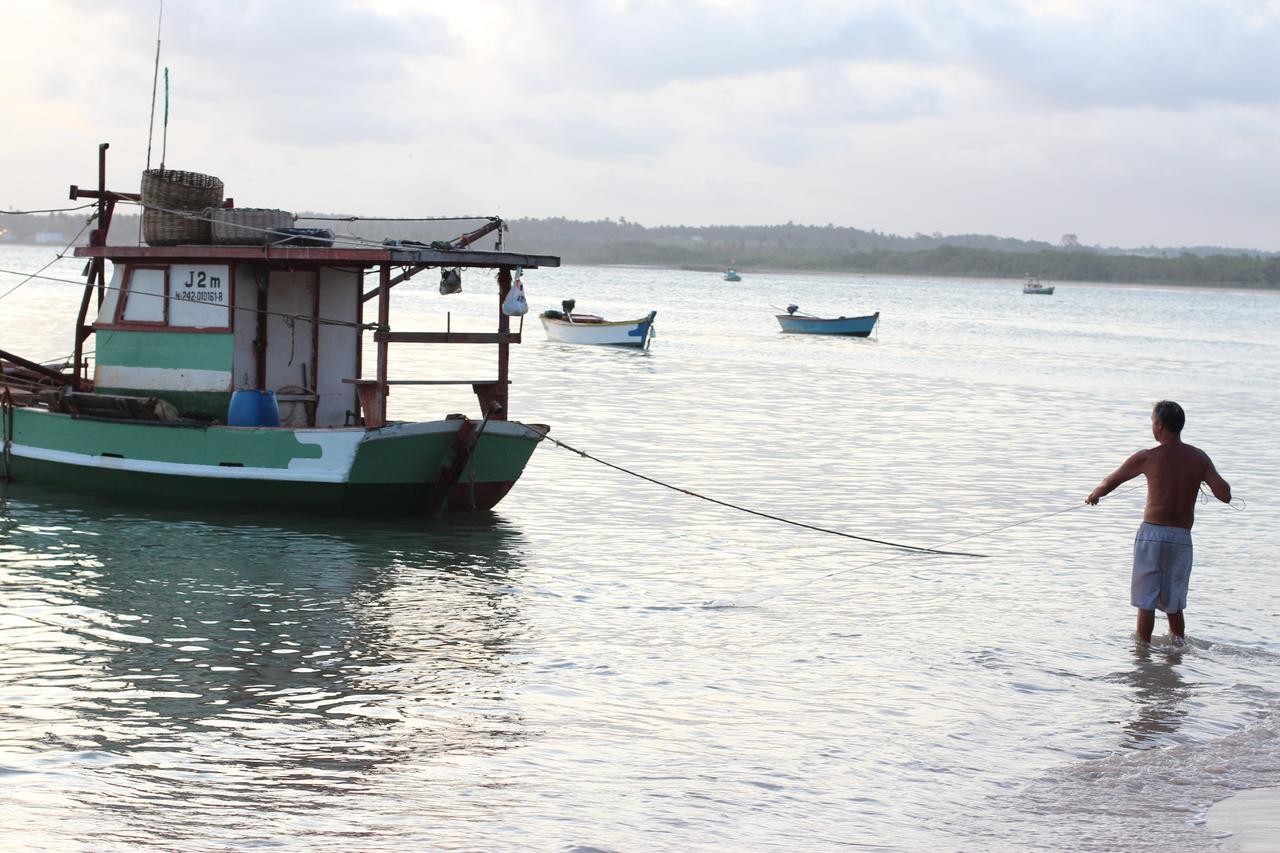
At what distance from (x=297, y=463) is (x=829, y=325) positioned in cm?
5250

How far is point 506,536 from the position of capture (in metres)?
15.3

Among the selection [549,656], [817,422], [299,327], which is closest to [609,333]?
[817,422]

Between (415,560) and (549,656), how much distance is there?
3736 mm

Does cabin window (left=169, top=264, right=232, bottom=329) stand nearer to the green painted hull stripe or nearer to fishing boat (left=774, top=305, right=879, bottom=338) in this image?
the green painted hull stripe

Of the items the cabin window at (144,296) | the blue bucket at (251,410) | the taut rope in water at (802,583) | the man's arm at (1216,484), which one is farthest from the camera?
the cabin window at (144,296)

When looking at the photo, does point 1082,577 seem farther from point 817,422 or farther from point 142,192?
point 817,422

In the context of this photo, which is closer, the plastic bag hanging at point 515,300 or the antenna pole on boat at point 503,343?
the plastic bag hanging at point 515,300

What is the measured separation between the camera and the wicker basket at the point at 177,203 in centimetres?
1552

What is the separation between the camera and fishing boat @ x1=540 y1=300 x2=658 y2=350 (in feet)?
167

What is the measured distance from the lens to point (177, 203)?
613 inches

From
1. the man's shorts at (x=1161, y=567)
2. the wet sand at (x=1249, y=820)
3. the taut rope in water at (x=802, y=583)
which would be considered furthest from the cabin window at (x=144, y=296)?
the wet sand at (x=1249, y=820)

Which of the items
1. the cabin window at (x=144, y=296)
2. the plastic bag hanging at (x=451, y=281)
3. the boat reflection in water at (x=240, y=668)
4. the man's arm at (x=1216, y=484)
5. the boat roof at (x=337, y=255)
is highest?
the boat roof at (x=337, y=255)

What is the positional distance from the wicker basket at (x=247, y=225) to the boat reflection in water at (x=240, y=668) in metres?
2.91

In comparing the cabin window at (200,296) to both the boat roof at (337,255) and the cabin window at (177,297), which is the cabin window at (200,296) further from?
the boat roof at (337,255)
